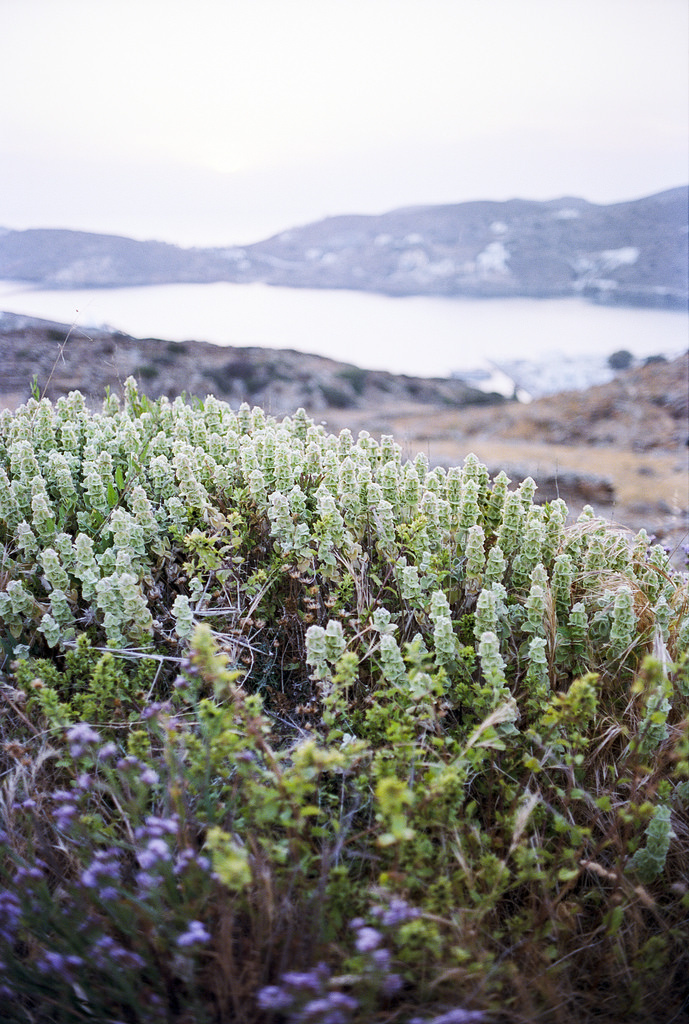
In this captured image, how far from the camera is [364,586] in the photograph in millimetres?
2178

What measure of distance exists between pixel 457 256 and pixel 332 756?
1189cm

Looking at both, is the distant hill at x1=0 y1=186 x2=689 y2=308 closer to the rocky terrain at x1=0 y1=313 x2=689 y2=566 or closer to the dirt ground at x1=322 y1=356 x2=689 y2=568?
the rocky terrain at x1=0 y1=313 x2=689 y2=566

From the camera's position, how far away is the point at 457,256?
11.9m

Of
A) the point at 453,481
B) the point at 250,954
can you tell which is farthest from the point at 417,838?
the point at 453,481

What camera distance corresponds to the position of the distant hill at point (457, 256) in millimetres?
10938

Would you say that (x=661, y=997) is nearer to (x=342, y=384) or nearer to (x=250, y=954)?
(x=250, y=954)

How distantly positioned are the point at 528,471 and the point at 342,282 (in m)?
7.41

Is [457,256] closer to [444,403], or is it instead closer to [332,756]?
[444,403]

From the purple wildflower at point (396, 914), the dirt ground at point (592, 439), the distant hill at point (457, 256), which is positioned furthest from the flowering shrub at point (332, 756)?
the distant hill at point (457, 256)

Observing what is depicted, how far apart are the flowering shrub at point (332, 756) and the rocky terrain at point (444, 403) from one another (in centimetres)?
317

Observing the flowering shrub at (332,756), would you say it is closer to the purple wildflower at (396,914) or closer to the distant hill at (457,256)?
the purple wildflower at (396,914)

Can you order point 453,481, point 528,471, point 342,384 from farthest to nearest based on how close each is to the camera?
point 342,384 → point 528,471 → point 453,481

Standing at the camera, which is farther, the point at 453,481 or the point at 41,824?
the point at 453,481

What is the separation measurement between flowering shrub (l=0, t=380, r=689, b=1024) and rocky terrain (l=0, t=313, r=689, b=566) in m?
3.17
